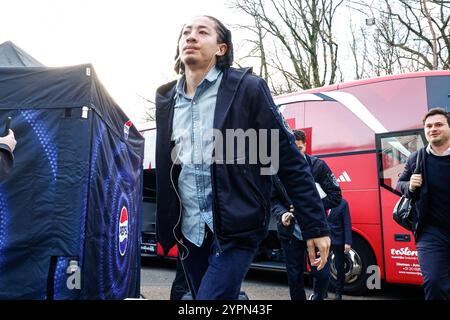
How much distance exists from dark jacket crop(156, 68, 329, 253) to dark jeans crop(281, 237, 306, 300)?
7.89 feet

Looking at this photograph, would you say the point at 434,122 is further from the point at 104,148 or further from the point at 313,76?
the point at 313,76

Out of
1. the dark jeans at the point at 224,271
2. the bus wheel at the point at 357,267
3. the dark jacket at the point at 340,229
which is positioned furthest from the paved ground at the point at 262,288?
the dark jeans at the point at 224,271

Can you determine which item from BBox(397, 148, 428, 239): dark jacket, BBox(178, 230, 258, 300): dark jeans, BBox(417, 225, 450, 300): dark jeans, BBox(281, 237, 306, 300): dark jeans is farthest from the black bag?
BBox(178, 230, 258, 300): dark jeans

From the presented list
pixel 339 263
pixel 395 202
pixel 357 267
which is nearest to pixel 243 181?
pixel 339 263

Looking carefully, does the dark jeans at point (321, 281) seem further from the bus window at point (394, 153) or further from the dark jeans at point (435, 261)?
the bus window at point (394, 153)

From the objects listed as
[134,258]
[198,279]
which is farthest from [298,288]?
[198,279]

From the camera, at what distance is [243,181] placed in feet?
6.76

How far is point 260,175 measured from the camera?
2143 millimetres

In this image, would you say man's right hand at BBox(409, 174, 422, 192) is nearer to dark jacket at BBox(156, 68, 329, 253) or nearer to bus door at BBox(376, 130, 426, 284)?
dark jacket at BBox(156, 68, 329, 253)

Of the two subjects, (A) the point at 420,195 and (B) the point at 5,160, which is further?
(A) the point at 420,195

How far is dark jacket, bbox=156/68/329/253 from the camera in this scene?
Answer: 6.61ft

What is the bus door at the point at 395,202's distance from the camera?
596cm

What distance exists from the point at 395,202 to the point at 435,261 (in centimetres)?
293

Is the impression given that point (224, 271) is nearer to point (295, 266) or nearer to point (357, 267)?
point (295, 266)
